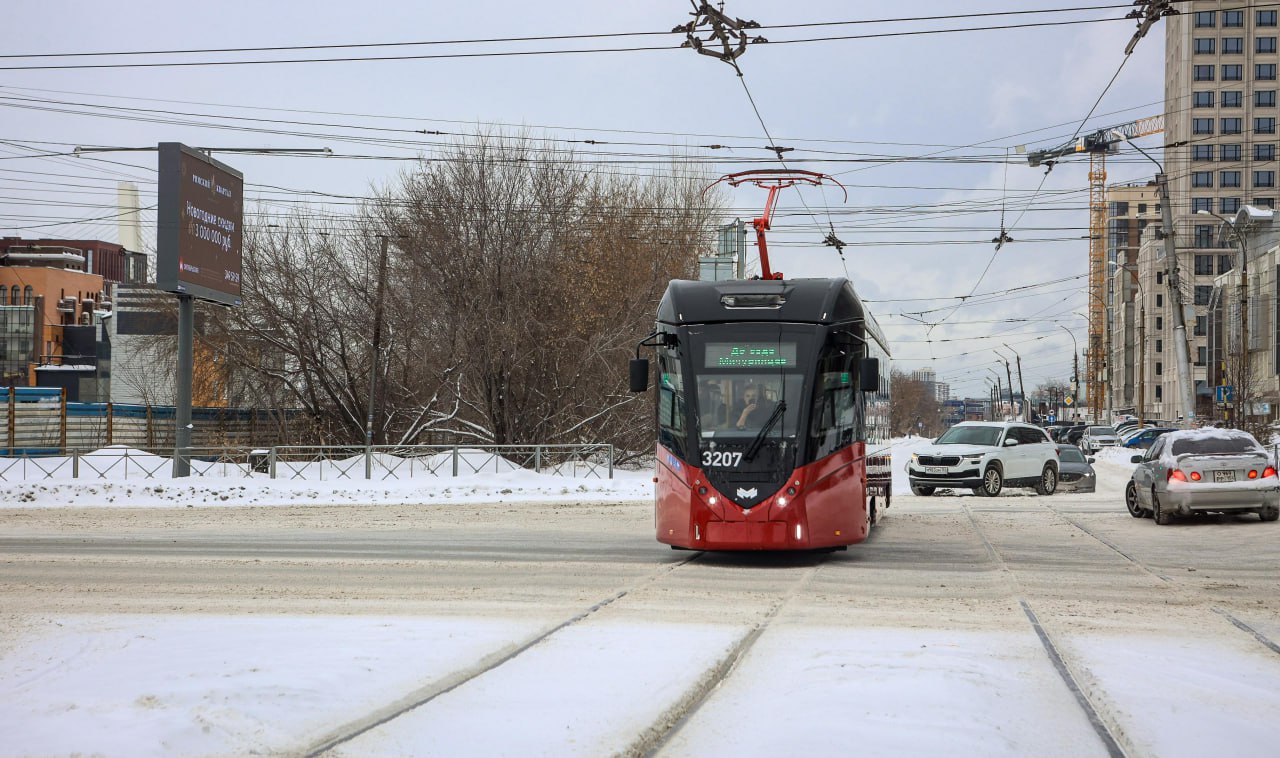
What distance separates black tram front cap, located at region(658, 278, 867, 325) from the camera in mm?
14922

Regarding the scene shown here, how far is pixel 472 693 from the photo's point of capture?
7.27m

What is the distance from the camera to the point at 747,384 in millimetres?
14719

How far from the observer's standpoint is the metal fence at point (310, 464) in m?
33.0

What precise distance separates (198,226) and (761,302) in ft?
69.7

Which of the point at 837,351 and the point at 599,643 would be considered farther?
the point at 837,351

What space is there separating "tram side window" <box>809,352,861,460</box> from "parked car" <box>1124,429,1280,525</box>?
8616mm

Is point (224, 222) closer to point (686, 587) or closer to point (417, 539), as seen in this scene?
point (417, 539)

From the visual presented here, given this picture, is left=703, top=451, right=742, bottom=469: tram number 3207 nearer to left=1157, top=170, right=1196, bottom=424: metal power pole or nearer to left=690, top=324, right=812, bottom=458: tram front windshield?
left=690, top=324, right=812, bottom=458: tram front windshield

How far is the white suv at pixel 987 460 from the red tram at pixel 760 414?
56.6 feet

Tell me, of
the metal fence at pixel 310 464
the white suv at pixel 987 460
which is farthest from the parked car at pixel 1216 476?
the metal fence at pixel 310 464

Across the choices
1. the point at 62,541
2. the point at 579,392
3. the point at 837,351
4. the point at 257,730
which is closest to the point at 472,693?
the point at 257,730

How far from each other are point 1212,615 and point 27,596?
432 inches

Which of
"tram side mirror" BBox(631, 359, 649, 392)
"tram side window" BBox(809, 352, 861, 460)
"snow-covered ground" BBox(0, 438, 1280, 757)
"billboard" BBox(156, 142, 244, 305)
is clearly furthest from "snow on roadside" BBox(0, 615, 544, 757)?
"billboard" BBox(156, 142, 244, 305)

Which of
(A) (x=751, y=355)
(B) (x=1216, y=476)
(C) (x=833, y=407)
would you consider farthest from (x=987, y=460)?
(A) (x=751, y=355)
